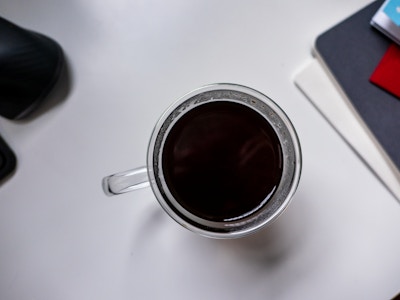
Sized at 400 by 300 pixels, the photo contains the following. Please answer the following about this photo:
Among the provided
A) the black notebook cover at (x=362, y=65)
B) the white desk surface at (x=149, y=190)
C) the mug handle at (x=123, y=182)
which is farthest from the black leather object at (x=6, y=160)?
the black notebook cover at (x=362, y=65)

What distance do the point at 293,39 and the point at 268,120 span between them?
0.12 meters

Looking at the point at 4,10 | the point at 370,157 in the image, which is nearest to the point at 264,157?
the point at 370,157

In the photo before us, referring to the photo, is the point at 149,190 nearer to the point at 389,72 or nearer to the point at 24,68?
the point at 24,68

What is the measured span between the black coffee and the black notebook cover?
12cm

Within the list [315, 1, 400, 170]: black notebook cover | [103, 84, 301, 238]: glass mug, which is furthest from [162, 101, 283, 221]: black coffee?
[315, 1, 400, 170]: black notebook cover

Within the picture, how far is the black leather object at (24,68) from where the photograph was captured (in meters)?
0.48

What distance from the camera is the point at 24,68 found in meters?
0.49

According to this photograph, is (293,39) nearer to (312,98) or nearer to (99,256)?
(312,98)

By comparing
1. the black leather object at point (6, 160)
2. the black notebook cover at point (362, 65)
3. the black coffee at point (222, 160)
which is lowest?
the black leather object at point (6, 160)

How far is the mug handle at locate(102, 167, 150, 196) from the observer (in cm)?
45

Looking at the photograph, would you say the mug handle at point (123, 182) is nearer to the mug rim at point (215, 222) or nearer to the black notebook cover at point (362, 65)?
the mug rim at point (215, 222)

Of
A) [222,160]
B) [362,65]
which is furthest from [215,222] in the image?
[362,65]

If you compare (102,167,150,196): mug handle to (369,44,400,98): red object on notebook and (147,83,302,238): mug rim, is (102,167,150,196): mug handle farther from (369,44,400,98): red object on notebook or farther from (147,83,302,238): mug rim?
(369,44,400,98): red object on notebook

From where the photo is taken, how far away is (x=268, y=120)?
1.61ft
